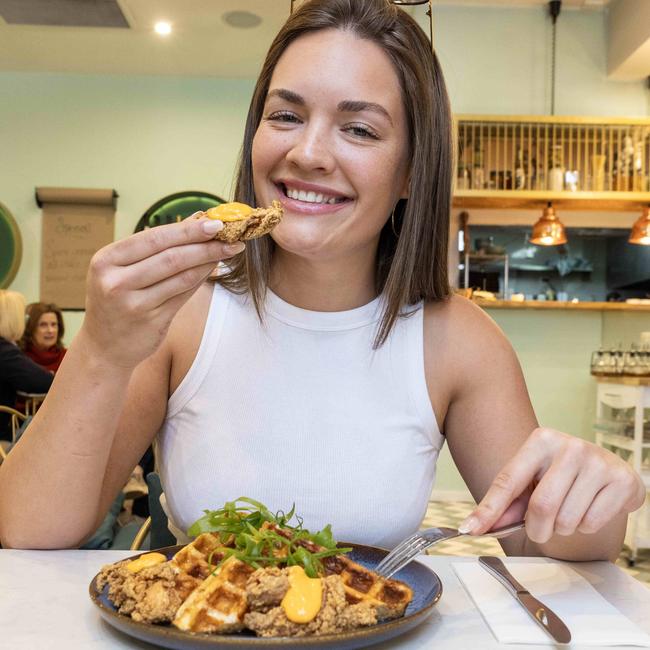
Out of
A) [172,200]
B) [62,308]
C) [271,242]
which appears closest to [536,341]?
[172,200]

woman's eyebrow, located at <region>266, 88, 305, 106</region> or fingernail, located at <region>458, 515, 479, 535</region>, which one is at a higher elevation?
woman's eyebrow, located at <region>266, 88, 305, 106</region>

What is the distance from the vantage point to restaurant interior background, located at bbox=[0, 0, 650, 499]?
539 centimetres

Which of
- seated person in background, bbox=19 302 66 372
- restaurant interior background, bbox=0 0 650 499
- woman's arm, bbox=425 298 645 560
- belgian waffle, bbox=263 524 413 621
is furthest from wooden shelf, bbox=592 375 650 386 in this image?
seated person in background, bbox=19 302 66 372

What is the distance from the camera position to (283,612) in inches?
25.7

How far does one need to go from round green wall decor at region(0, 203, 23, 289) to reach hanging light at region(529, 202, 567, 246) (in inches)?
166

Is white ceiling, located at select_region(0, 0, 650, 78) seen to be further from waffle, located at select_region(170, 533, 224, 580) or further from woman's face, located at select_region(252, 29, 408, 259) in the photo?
waffle, located at select_region(170, 533, 224, 580)

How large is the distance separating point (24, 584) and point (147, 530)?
808mm

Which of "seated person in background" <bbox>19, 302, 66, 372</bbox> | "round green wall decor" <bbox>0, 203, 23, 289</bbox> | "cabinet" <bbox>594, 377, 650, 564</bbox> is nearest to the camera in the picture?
"cabinet" <bbox>594, 377, 650, 564</bbox>

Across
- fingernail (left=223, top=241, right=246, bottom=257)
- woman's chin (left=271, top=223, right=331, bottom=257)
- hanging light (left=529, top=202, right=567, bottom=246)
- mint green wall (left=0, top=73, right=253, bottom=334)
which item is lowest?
fingernail (left=223, top=241, right=246, bottom=257)

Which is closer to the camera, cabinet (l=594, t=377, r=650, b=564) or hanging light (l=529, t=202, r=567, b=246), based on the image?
cabinet (l=594, t=377, r=650, b=564)

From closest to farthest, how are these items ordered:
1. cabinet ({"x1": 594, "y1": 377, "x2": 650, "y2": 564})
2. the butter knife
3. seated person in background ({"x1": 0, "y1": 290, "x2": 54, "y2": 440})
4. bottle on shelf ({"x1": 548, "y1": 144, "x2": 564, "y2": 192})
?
the butter knife, cabinet ({"x1": 594, "y1": 377, "x2": 650, "y2": 564}), seated person in background ({"x1": 0, "y1": 290, "x2": 54, "y2": 440}), bottle on shelf ({"x1": 548, "y1": 144, "x2": 564, "y2": 192})

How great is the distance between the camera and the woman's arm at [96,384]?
2.71 feet

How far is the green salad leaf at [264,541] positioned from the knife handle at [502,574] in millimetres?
220

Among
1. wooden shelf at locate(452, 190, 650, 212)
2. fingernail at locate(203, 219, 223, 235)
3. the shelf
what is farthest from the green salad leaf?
the shelf
